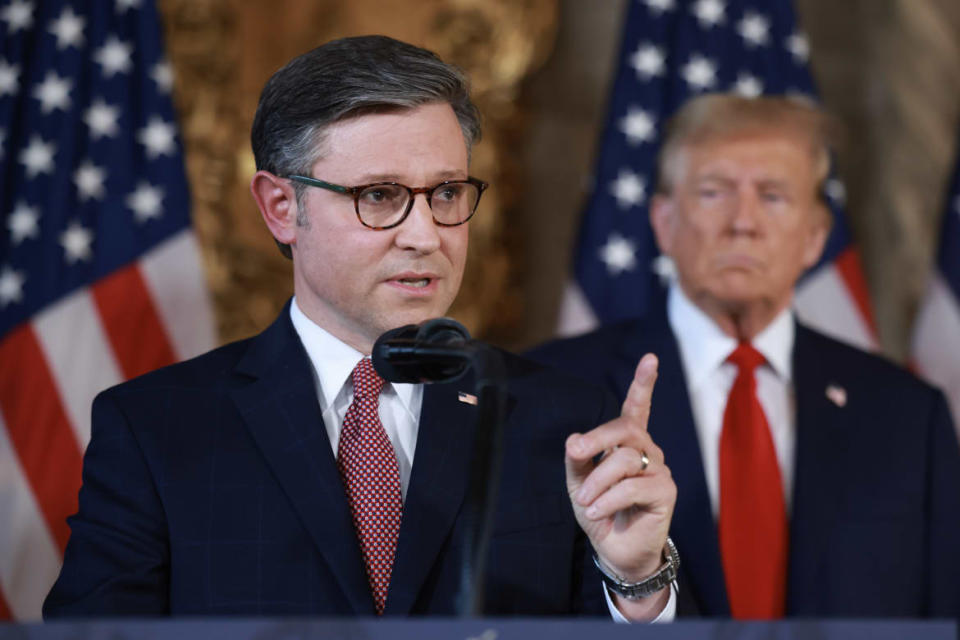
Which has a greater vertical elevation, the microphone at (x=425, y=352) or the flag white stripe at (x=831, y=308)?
the flag white stripe at (x=831, y=308)

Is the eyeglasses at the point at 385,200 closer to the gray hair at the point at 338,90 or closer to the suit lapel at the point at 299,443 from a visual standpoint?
the gray hair at the point at 338,90

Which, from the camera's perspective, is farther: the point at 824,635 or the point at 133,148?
the point at 133,148

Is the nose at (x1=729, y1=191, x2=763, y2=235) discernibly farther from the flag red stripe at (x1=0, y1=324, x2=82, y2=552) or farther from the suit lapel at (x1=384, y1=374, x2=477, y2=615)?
the flag red stripe at (x1=0, y1=324, x2=82, y2=552)

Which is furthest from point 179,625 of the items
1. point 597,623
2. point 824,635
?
point 824,635

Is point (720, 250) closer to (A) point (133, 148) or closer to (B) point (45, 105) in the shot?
(A) point (133, 148)

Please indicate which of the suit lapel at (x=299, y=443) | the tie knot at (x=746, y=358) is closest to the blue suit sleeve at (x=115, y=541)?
the suit lapel at (x=299, y=443)

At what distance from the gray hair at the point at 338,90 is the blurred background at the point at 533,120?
214cm

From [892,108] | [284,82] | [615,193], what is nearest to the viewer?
[284,82]

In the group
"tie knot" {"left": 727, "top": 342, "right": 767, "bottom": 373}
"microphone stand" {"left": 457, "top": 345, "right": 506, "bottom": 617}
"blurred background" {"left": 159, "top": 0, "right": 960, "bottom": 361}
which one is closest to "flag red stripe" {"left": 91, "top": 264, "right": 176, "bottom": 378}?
"blurred background" {"left": 159, "top": 0, "right": 960, "bottom": 361}

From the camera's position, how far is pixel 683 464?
259 centimetres

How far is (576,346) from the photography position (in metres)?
2.86

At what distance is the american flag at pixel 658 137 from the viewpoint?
398 cm

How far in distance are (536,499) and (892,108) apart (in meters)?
3.10

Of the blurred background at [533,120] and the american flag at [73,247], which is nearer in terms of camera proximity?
the american flag at [73,247]
